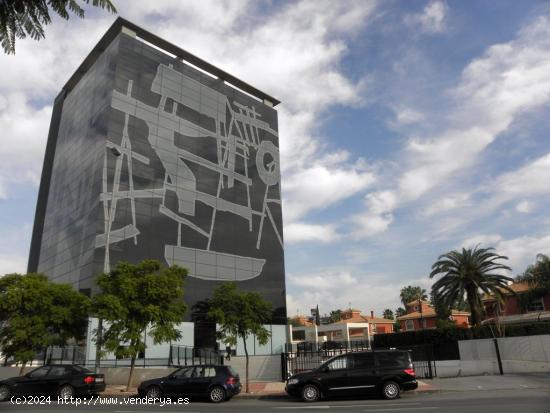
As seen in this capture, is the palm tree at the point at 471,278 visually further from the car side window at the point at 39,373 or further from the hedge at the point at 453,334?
the car side window at the point at 39,373

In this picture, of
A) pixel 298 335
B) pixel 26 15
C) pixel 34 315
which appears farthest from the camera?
pixel 298 335

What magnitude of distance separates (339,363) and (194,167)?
33774 mm

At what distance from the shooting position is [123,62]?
4444cm

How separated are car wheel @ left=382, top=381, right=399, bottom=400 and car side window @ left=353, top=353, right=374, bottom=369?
0.84m

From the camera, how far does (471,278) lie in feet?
137

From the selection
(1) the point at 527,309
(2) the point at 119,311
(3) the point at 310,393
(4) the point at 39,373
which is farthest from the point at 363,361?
(1) the point at 527,309

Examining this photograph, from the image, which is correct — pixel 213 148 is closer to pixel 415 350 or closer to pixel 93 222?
pixel 93 222

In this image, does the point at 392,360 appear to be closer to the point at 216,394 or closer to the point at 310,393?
the point at 310,393

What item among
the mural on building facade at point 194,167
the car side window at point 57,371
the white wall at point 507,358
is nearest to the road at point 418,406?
the car side window at point 57,371

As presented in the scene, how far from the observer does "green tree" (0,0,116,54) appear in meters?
7.07

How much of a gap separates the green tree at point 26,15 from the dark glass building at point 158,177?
95.7ft

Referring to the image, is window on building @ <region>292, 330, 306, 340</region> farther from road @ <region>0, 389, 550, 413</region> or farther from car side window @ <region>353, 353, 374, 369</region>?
car side window @ <region>353, 353, 374, 369</region>

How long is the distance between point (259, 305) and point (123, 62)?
1228 inches

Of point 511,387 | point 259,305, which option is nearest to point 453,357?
point 511,387
